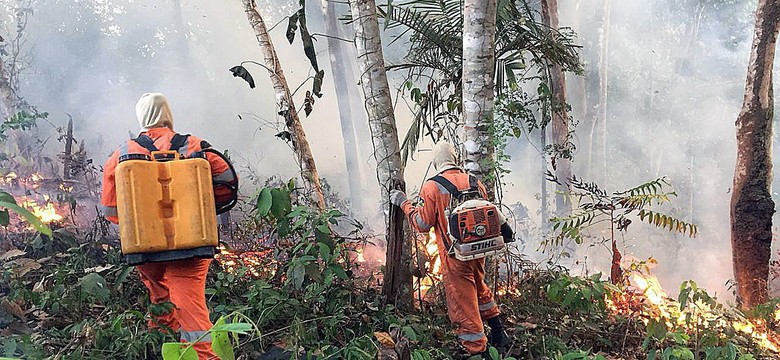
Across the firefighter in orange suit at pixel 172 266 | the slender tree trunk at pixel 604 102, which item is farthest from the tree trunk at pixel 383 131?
the slender tree trunk at pixel 604 102

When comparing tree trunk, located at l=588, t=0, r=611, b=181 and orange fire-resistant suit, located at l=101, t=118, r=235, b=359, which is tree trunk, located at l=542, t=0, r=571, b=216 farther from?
orange fire-resistant suit, located at l=101, t=118, r=235, b=359

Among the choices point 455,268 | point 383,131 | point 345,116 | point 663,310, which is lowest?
point 663,310

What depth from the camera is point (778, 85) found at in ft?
41.9

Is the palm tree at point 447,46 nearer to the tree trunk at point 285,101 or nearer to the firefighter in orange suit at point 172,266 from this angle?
the tree trunk at point 285,101

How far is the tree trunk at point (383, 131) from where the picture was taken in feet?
12.6

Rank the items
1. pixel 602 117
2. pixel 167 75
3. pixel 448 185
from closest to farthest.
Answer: pixel 448 185
pixel 167 75
pixel 602 117

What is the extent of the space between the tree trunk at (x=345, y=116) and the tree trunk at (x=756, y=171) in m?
5.89

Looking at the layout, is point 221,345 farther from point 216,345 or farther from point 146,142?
point 146,142

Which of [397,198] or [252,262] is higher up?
[397,198]

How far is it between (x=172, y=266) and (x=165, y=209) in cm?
33

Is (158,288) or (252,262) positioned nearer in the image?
(158,288)

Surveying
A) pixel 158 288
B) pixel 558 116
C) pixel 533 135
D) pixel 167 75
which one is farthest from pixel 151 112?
pixel 533 135

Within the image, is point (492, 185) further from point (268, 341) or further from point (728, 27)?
point (728, 27)

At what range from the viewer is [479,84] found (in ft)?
12.9
